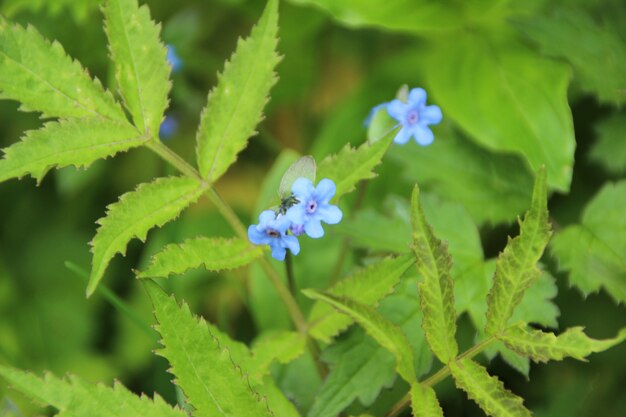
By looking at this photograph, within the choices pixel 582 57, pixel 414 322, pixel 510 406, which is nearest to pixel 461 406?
pixel 414 322

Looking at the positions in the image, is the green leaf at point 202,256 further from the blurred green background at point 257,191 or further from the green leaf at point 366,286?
the blurred green background at point 257,191

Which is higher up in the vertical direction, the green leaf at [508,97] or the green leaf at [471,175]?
the green leaf at [508,97]

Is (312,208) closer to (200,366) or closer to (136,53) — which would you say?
(200,366)

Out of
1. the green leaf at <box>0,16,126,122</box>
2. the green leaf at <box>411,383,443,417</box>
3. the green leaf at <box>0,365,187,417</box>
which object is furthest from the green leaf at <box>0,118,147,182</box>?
the green leaf at <box>411,383,443,417</box>

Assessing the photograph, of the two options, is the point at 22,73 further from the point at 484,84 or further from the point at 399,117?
the point at 484,84

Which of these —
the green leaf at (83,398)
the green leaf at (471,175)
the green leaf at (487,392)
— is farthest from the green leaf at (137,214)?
the green leaf at (471,175)

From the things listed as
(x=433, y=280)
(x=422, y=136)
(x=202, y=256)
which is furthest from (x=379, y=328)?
(x=422, y=136)

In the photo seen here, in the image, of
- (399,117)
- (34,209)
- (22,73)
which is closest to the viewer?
(22,73)

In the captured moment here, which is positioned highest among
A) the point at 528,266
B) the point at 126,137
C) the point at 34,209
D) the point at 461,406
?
the point at 126,137
